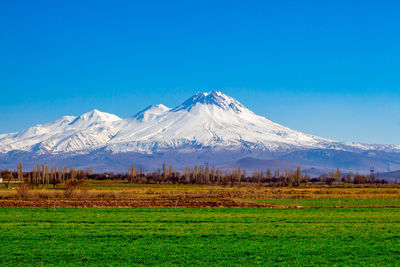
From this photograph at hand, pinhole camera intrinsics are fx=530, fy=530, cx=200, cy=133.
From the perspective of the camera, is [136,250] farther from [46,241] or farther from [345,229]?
[345,229]

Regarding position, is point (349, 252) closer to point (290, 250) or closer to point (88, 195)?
point (290, 250)

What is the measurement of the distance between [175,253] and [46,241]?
591 cm

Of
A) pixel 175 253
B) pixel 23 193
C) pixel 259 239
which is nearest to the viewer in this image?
pixel 175 253

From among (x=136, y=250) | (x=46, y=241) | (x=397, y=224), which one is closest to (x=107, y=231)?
(x=46, y=241)

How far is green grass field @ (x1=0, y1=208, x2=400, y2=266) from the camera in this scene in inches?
681

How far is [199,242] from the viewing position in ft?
68.8

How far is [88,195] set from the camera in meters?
59.6

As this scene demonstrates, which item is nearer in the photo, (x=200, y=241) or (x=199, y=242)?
(x=199, y=242)

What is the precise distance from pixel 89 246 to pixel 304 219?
15235 mm

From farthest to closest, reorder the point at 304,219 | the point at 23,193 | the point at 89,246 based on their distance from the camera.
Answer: the point at 23,193 < the point at 304,219 < the point at 89,246

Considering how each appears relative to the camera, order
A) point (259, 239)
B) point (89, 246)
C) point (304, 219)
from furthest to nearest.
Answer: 1. point (304, 219)
2. point (259, 239)
3. point (89, 246)

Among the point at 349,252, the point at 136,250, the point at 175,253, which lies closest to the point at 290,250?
the point at 349,252

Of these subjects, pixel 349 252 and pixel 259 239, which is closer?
pixel 349 252

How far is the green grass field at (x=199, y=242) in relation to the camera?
1730cm
